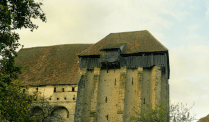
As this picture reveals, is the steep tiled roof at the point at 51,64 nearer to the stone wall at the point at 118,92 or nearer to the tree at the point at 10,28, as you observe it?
the stone wall at the point at 118,92

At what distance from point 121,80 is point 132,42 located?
6.17 m

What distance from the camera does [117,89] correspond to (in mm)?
32719

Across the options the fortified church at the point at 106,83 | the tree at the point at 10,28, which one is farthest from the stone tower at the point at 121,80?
the tree at the point at 10,28

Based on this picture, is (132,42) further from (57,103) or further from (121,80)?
(57,103)

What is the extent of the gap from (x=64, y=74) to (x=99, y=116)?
24.6ft

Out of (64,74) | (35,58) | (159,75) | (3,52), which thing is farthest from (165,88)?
(3,52)

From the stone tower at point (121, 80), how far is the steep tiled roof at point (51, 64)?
2131 mm

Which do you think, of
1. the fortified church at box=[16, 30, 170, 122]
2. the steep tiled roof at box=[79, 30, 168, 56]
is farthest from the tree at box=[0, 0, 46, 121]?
the steep tiled roof at box=[79, 30, 168, 56]

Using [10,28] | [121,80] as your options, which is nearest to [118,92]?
[121,80]

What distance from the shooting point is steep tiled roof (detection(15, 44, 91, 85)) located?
34.8m

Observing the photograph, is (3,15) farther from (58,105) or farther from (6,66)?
(58,105)

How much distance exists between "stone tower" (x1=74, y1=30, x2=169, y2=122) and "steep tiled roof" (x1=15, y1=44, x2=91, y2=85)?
213 cm

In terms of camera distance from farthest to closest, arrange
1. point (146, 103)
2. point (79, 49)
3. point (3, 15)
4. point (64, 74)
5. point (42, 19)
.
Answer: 1. point (79, 49)
2. point (64, 74)
3. point (146, 103)
4. point (42, 19)
5. point (3, 15)

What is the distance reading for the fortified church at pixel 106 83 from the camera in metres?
31.4
